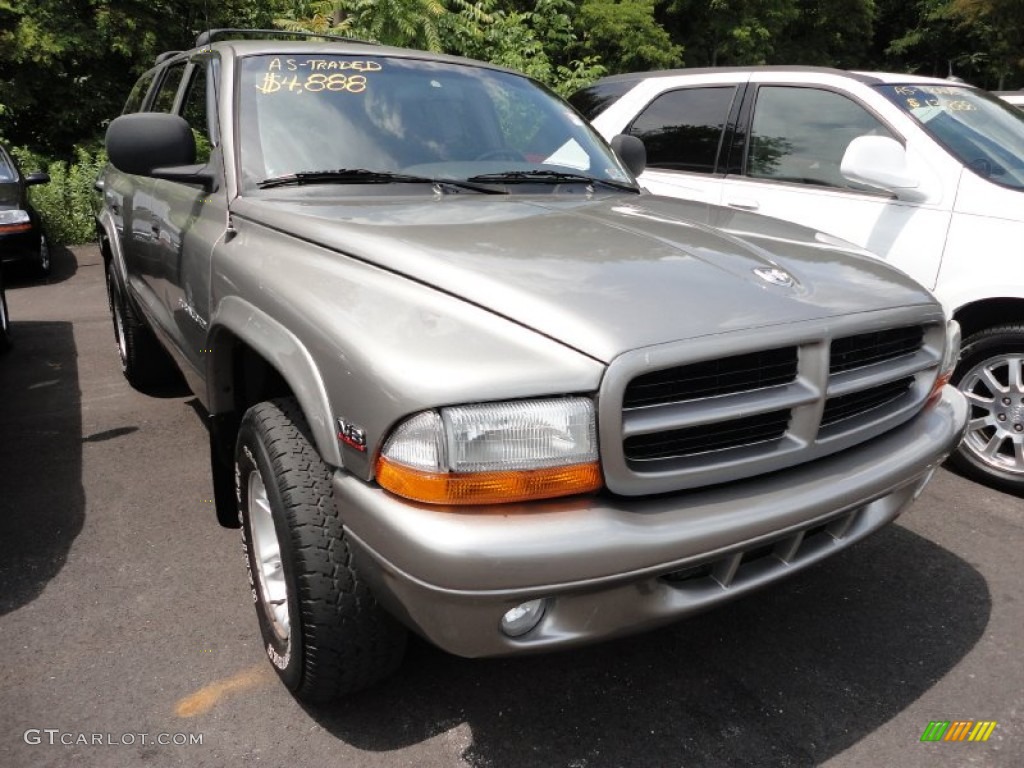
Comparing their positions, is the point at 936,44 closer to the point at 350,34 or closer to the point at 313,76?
the point at 350,34

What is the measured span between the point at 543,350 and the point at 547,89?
2.40 meters

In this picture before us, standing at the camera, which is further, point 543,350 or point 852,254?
point 852,254

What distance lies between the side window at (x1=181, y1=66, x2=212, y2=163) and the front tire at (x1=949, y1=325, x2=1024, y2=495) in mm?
3406

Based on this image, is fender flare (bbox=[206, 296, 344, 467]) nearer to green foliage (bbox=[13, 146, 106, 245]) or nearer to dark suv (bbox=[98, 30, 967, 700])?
dark suv (bbox=[98, 30, 967, 700])

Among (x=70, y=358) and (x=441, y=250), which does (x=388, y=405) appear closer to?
(x=441, y=250)

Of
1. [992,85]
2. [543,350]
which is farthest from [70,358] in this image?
[992,85]

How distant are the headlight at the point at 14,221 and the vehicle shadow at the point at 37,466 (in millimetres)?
2531

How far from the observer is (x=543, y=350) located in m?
1.71

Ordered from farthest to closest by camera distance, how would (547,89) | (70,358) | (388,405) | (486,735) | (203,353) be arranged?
1. (70,358)
2. (547,89)
3. (203,353)
4. (486,735)
5. (388,405)

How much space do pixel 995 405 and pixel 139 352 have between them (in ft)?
15.0

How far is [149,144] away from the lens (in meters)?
2.63

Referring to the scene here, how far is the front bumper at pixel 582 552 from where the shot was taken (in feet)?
5.37

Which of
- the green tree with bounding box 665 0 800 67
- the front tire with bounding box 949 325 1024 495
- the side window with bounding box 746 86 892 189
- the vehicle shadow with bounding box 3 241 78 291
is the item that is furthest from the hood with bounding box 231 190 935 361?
the green tree with bounding box 665 0 800 67

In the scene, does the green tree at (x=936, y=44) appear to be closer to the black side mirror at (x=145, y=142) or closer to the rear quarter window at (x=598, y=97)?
the rear quarter window at (x=598, y=97)
